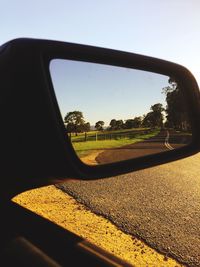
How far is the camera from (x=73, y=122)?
1.42m

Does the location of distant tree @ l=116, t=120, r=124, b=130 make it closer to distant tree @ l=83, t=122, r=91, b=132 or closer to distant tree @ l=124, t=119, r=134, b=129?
distant tree @ l=124, t=119, r=134, b=129

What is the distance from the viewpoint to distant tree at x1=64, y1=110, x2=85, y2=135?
4.50 ft

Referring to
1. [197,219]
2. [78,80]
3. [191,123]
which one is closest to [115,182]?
[197,219]

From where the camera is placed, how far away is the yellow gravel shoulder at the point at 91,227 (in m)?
5.16

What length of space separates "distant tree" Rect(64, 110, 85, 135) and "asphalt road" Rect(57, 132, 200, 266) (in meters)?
4.14

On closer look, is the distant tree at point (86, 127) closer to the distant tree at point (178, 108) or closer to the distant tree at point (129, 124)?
the distant tree at point (129, 124)

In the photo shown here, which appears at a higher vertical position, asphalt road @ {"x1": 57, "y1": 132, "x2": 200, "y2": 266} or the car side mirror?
the car side mirror

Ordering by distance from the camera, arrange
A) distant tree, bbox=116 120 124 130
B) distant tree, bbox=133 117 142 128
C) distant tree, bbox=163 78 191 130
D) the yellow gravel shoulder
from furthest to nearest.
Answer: the yellow gravel shoulder → distant tree, bbox=163 78 191 130 → distant tree, bbox=133 117 142 128 → distant tree, bbox=116 120 124 130

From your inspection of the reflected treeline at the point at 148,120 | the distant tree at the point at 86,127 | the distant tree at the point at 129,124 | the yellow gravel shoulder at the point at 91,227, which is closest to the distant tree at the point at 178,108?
the reflected treeline at the point at 148,120

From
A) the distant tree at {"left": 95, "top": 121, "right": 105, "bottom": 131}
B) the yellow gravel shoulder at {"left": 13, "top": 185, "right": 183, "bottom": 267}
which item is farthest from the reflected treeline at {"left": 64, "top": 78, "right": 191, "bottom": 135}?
the yellow gravel shoulder at {"left": 13, "top": 185, "right": 183, "bottom": 267}

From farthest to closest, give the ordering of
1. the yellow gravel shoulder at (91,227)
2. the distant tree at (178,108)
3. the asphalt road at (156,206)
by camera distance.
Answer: the asphalt road at (156,206) → the yellow gravel shoulder at (91,227) → the distant tree at (178,108)

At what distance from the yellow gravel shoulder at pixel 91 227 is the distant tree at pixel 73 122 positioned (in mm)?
3817

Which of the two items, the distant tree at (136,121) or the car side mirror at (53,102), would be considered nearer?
the car side mirror at (53,102)

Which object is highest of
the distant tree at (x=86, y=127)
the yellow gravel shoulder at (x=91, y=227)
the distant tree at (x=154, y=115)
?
the distant tree at (x=154, y=115)
